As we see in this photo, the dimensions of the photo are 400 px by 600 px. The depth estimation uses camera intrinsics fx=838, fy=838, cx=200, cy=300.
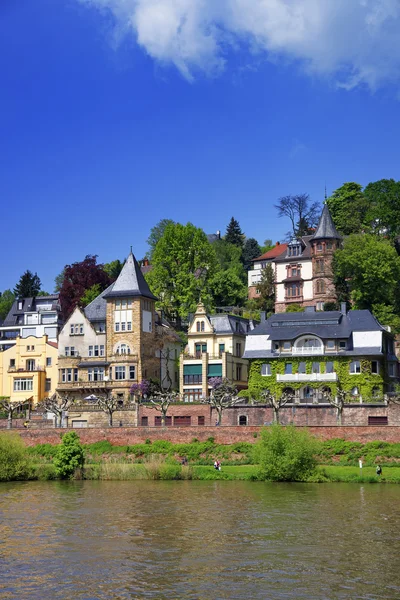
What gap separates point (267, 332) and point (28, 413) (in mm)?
22368

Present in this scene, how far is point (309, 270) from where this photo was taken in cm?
9462

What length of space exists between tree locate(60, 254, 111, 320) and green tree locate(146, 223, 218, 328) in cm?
978

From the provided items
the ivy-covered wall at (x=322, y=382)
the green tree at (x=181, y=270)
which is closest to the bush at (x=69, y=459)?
the ivy-covered wall at (x=322, y=382)

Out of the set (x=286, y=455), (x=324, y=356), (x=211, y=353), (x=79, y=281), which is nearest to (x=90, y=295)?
(x=79, y=281)

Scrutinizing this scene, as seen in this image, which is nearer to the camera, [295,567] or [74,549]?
[295,567]

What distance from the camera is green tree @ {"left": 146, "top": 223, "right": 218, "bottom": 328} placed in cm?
8844

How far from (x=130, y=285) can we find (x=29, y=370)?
13.9 metres

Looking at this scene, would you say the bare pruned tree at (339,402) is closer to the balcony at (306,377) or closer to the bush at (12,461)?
the balcony at (306,377)

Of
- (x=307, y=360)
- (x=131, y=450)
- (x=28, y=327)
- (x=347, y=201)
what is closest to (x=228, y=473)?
(x=131, y=450)

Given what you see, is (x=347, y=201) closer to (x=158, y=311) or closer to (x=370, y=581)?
(x=158, y=311)

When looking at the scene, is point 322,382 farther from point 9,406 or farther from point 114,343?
point 9,406

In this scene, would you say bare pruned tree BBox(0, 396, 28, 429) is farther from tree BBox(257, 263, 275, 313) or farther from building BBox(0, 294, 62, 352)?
tree BBox(257, 263, 275, 313)

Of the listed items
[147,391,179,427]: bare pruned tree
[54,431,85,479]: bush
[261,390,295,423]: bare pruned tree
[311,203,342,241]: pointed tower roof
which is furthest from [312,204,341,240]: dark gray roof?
[54,431,85,479]: bush

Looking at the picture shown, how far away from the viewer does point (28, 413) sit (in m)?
71.9
